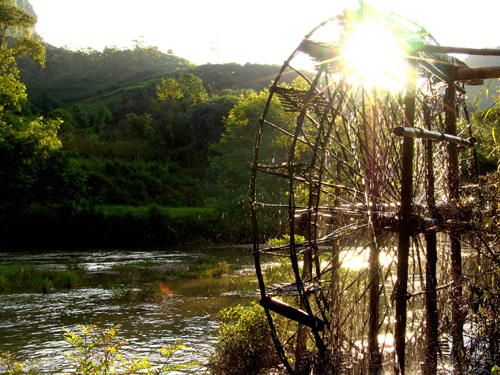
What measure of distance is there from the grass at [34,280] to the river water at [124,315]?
526mm

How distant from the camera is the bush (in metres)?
6.53

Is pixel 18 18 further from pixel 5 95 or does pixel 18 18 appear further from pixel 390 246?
pixel 390 246

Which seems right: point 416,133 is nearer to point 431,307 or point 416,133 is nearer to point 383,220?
point 383,220

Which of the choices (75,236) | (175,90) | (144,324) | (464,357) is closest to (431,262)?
(464,357)

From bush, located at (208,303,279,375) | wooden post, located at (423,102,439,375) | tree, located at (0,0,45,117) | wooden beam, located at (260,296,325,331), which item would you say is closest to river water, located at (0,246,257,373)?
bush, located at (208,303,279,375)

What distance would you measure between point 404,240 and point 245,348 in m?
2.90

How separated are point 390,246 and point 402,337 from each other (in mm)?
1455

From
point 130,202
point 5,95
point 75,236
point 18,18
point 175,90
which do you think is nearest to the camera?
point 5,95

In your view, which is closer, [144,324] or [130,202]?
[144,324]

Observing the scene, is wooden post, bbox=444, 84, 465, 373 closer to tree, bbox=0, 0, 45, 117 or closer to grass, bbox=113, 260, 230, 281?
grass, bbox=113, 260, 230, 281

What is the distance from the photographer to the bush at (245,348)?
653 centimetres

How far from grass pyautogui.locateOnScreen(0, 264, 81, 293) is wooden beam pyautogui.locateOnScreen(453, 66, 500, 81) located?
13426 millimetres

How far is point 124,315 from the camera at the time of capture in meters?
11.8

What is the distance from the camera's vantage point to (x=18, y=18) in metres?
24.2
